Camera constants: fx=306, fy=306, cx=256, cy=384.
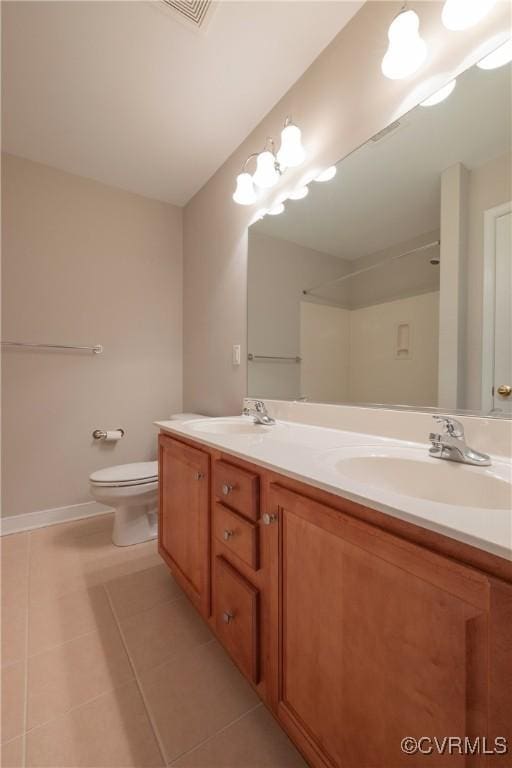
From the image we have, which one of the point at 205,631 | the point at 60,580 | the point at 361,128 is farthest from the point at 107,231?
the point at 205,631

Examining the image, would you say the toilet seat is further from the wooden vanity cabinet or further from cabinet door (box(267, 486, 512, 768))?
cabinet door (box(267, 486, 512, 768))

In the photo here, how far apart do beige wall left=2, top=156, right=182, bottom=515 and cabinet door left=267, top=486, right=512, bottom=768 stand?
1856 mm

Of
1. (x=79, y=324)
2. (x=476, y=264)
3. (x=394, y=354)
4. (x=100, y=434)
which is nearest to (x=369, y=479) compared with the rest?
(x=394, y=354)

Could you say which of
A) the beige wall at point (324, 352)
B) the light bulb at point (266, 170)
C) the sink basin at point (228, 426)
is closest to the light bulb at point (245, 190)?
the light bulb at point (266, 170)

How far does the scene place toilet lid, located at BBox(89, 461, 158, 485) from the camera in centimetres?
163

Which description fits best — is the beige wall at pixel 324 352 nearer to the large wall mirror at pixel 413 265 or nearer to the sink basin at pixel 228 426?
the large wall mirror at pixel 413 265

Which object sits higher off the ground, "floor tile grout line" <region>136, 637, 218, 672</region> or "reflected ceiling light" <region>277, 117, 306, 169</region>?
"reflected ceiling light" <region>277, 117, 306, 169</region>

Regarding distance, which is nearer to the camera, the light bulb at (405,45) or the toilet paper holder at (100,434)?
the light bulb at (405,45)

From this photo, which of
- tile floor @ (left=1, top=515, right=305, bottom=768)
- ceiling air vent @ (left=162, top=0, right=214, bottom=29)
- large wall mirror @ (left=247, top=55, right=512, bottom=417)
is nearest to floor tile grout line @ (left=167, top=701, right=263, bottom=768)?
tile floor @ (left=1, top=515, right=305, bottom=768)

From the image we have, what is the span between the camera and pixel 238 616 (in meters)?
0.86

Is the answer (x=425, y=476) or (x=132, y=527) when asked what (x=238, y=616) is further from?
(x=132, y=527)

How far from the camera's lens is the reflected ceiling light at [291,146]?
52.2 inches

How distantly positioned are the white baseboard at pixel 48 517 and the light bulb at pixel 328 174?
93.8 inches

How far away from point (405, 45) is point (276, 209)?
727mm
